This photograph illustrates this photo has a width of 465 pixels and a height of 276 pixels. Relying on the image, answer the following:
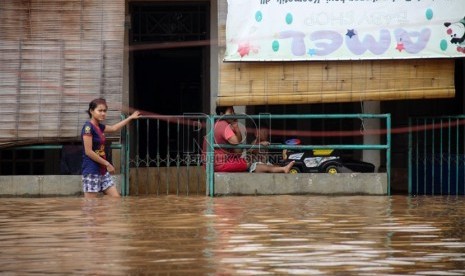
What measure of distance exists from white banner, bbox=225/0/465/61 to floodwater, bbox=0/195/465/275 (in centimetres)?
257

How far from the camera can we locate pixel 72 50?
14680 mm

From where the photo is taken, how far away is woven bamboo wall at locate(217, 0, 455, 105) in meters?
14.8

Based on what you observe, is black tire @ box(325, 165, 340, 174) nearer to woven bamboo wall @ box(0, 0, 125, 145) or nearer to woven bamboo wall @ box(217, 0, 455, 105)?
woven bamboo wall @ box(217, 0, 455, 105)

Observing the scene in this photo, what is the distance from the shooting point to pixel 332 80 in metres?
14.8

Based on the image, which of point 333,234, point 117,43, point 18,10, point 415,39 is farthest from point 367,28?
point 333,234

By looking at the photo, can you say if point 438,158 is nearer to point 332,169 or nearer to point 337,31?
point 332,169

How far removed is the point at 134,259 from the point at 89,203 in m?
5.63

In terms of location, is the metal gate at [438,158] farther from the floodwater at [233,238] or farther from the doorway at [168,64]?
the doorway at [168,64]

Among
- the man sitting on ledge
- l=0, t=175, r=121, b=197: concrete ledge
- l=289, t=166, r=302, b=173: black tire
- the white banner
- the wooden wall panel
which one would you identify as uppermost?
the white banner

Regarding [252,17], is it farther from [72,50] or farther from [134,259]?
[134,259]

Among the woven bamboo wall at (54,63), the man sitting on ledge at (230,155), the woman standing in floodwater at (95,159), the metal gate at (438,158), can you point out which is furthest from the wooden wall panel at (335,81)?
the woman standing in floodwater at (95,159)

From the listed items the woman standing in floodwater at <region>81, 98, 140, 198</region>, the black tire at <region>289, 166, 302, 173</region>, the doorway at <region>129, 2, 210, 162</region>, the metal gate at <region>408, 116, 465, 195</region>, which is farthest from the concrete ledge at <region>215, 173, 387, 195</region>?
the woman standing in floodwater at <region>81, 98, 140, 198</region>

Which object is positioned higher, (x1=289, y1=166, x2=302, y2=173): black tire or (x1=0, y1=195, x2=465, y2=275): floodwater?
(x1=289, y1=166, x2=302, y2=173): black tire

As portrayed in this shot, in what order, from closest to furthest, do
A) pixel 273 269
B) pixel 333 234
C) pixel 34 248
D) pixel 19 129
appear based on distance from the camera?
pixel 273 269 < pixel 34 248 < pixel 333 234 < pixel 19 129
